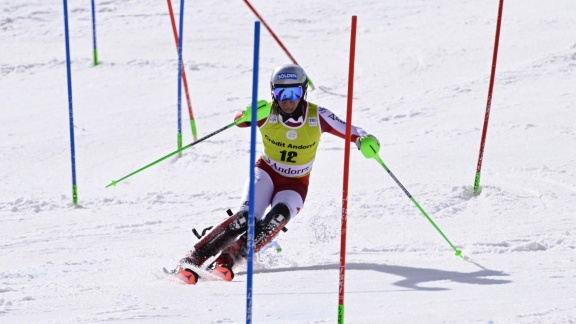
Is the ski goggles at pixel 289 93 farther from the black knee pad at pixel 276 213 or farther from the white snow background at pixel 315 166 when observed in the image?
the white snow background at pixel 315 166

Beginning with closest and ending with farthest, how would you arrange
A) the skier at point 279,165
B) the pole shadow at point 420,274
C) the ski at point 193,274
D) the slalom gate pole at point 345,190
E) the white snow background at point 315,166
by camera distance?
1. the slalom gate pole at point 345,190
2. the white snow background at point 315,166
3. the pole shadow at point 420,274
4. the ski at point 193,274
5. the skier at point 279,165

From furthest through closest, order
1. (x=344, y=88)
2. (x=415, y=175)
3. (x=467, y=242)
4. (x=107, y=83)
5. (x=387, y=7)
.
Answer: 1. (x=387, y=7)
2. (x=107, y=83)
3. (x=344, y=88)
4. (x=415, y=175)
5. (x=467, y=242)

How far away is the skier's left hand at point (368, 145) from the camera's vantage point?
5.51 m

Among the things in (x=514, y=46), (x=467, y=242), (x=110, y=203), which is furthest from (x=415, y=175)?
(x=514, y=46)

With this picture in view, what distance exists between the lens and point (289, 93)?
560 centimetres

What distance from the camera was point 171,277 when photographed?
5.14m

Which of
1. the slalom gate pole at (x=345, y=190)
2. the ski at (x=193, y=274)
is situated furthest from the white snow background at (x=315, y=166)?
the slalom gate pole at (x=345, y=190)

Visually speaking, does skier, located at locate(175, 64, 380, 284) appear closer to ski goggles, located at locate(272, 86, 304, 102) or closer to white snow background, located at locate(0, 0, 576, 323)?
ski goggles, located at locate(272, 86, 304, 102)

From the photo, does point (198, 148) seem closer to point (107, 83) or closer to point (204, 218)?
point (204, 218)

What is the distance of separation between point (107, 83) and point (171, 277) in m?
7.91

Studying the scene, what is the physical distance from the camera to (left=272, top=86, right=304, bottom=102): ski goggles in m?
5.58

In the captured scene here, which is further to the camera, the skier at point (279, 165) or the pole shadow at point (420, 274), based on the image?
the skier at point (279, 165)

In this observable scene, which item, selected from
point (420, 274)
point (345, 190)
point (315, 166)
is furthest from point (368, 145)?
point (315, 166)

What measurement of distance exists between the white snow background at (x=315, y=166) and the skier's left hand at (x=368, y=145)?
0.75m
